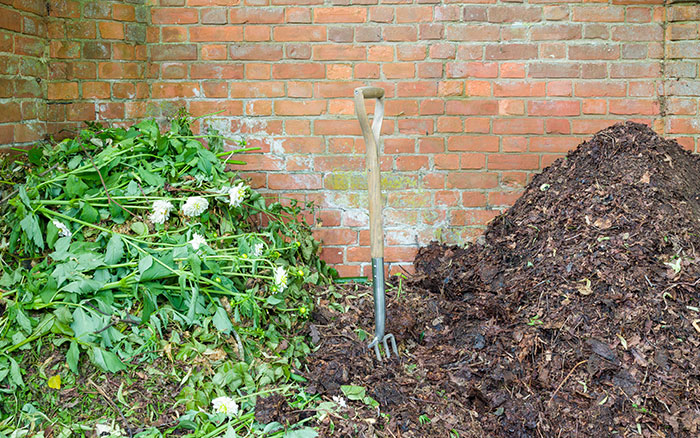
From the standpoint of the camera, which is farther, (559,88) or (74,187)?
(559,88)

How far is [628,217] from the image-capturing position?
94.8 inches

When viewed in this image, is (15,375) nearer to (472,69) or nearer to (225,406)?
(225,406)

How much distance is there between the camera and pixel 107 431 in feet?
5.69

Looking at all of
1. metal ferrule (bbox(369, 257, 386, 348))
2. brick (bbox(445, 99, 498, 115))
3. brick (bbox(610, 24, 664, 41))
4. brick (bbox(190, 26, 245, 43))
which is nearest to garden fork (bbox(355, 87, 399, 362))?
metal ferrule (bbox(369, 257, 386, 348))

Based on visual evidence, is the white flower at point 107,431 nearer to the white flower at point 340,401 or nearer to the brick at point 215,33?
the white flower at point 340,401

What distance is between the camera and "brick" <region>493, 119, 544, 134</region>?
3137 mm

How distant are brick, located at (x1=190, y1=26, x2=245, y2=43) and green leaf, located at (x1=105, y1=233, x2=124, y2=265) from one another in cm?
148

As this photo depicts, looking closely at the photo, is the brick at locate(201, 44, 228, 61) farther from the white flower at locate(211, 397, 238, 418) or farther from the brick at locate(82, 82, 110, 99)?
the white flower at locate(211, 397, 238, 418)

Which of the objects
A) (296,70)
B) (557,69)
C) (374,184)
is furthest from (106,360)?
(557,69)

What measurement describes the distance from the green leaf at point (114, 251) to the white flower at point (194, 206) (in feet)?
1.00

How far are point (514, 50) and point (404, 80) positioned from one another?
Answer: 642 mm

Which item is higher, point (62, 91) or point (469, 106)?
point (62, 91)

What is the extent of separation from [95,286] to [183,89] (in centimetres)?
151

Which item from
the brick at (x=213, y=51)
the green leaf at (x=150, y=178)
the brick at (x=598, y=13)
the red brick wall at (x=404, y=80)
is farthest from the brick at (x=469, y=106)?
the green leaf at (x=150, y=178)
